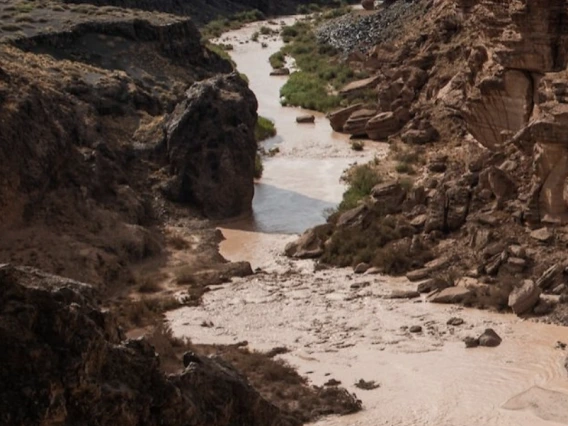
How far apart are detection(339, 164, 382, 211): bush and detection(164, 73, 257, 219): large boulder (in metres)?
2.48

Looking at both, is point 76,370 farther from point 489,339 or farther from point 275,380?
point 489,339

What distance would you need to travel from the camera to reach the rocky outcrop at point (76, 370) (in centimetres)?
1069

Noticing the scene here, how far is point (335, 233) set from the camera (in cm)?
2569

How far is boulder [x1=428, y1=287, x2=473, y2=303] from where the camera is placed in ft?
71.1

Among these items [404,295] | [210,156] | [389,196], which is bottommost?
[404,295]

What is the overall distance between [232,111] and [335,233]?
19.6 ft

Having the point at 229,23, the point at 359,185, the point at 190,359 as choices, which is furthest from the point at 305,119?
the point at 229,23

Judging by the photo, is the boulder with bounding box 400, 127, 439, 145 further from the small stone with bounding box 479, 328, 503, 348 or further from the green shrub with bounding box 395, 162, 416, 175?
the small stone with bounding box 479, 328, 503, 348

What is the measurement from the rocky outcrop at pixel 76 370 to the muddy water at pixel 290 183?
13.3 m

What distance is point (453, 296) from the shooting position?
71.4ft

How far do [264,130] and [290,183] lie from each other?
20.0 ft

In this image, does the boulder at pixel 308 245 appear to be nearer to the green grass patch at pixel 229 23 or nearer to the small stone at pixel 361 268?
the small stone at pixel 361 268

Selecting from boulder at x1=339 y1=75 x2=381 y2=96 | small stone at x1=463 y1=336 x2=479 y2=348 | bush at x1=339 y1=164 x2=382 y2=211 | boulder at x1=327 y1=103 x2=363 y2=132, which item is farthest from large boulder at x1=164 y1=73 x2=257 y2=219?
boulder at x1=339 y1=75 x2=381 y2=96

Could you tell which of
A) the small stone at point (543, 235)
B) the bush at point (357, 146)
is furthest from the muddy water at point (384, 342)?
the bush at point (357, 146)
